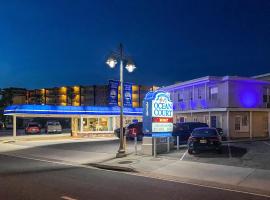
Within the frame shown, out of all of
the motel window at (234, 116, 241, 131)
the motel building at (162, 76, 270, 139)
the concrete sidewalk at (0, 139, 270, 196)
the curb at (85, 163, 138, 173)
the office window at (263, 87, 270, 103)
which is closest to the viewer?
the concrete sidewalk at (0, 139, 270, 196)

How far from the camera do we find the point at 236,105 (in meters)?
33.1

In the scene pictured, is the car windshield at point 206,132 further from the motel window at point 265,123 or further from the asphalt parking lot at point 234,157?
the motel window at point 265,123

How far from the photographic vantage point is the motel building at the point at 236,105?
33000 mm

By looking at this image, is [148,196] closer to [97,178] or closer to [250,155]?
[97,178]

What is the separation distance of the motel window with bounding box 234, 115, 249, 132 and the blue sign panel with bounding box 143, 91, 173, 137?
13234 mm

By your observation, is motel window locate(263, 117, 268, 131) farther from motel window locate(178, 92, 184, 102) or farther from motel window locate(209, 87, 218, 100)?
motel window locate(178, 92, 184, 102)

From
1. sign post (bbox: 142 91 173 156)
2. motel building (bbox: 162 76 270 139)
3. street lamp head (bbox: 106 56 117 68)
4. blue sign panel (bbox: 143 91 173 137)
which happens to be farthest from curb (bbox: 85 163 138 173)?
motel building (bbox: 162 76 270 139)

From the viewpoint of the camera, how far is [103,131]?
1832 inches

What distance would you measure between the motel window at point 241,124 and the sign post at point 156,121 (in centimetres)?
1314

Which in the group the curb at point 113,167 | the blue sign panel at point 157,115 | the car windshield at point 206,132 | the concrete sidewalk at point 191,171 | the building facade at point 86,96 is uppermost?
the building facade at point 86,96

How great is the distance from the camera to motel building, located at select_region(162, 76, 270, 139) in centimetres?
3300

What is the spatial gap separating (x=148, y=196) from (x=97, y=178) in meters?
3.98

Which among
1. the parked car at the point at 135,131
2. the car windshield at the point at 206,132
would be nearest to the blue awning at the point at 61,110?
the parked car at the point at 135,131

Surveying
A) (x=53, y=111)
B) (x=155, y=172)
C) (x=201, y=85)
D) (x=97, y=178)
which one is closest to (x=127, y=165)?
(x=155, y=172)
